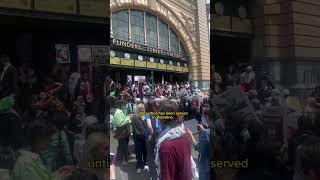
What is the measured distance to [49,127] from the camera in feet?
9.41

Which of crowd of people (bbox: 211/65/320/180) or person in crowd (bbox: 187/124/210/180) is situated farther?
person in crowd (bbox: 187/124/210/180)

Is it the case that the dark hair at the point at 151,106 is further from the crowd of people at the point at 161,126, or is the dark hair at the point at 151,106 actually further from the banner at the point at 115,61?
the banner at the point at 115,61

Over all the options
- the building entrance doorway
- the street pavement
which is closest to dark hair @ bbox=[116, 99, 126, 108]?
the street pavement

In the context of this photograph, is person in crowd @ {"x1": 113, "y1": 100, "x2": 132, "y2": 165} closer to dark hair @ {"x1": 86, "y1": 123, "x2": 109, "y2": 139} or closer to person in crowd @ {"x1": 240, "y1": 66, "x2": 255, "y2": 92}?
dark hair @ {"x1": 86, "y1": 123, "x2": 109, "y2": 139}

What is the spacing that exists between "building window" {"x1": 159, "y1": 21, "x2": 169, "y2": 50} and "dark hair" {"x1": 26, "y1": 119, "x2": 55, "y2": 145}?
1105 mm

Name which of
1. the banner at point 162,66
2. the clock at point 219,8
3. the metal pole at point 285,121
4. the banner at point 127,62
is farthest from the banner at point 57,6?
the metal pole at point 285,121

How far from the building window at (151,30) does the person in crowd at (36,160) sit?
41.3 inches

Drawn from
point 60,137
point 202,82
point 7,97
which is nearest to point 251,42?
point 202,82

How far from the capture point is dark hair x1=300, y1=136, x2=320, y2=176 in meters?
2.96

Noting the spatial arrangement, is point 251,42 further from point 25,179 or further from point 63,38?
point 25,179

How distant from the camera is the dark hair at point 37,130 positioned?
2838mm

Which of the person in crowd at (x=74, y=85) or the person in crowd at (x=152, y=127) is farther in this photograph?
the person in crowd at (x=152, y=127)

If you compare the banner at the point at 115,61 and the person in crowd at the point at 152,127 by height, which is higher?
the banner at the point at 115,61

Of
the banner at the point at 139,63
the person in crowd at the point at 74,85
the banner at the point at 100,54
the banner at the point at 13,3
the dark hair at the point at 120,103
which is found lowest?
the dark hair at the point at 120,103
